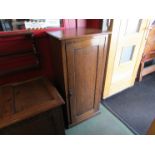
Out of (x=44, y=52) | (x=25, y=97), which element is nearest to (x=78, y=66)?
(x=44, y=52)

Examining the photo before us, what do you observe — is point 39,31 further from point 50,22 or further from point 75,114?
point 75,114

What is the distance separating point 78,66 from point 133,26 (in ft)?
3.82

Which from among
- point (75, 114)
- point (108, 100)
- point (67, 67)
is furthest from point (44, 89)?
point (108, 100)

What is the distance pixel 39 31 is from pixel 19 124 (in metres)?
0.91

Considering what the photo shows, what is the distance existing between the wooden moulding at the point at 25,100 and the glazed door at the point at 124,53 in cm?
107

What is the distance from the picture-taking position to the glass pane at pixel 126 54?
196 cm

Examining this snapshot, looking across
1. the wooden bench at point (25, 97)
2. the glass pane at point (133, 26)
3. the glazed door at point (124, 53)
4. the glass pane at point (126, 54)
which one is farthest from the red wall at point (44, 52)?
the glass pane at point (126, 54)

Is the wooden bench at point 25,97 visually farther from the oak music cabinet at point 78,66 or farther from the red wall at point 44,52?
the oak music cabinet at point 78,66

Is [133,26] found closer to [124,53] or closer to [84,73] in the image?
[124,53]

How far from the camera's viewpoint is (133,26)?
5.87 ft

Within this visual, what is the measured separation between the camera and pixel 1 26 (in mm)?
1089

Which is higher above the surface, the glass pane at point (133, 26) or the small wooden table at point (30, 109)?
the glass pane at point (133, 26)
